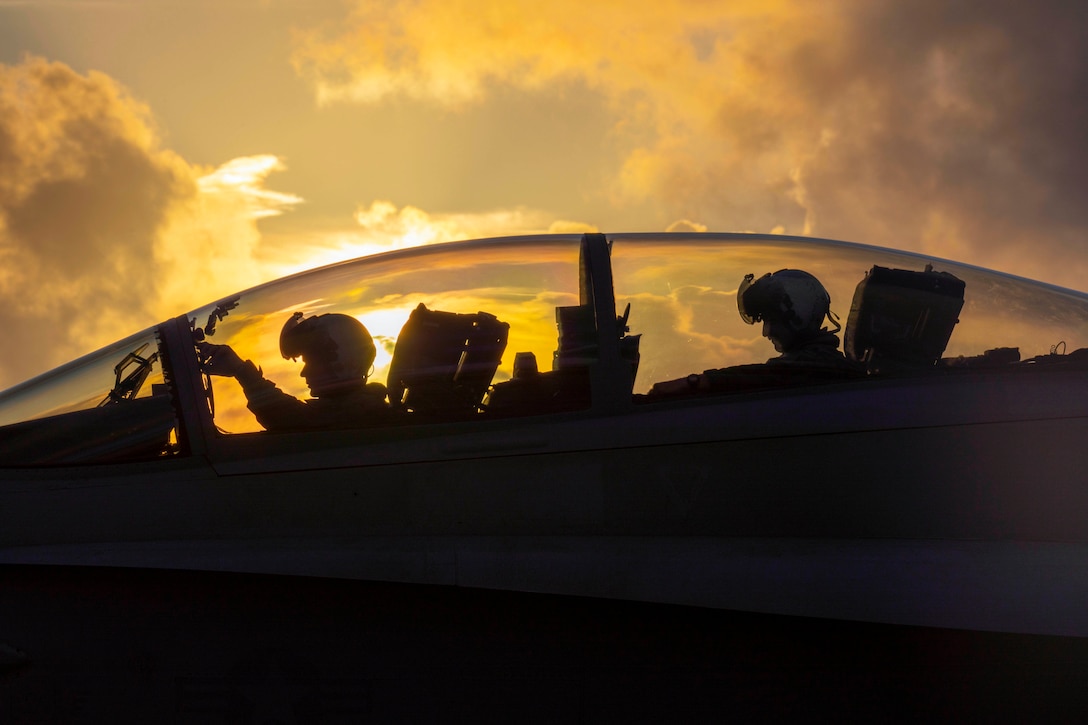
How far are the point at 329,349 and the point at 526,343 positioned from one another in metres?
0.78

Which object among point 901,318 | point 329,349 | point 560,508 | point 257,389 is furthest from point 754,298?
point 257,389

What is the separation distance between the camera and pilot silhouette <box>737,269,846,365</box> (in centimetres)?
347

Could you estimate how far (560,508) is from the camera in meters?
3.08

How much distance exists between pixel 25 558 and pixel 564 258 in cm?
226

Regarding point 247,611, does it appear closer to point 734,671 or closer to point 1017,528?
point 734,671

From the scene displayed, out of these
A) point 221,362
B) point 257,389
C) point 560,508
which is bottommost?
point 560,508

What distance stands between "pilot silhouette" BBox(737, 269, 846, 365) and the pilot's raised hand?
2026 mm

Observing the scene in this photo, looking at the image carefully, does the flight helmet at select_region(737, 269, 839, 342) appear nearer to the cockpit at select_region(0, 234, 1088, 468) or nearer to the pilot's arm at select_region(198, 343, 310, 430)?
the cockpit at select_region(0, 234, 1088, 468)

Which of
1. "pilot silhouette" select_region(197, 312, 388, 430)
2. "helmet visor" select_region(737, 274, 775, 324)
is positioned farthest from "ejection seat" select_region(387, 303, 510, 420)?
"helmet visor" select_region(737, 274, 775, 324)

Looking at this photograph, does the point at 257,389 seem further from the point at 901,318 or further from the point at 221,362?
the point at 901,318

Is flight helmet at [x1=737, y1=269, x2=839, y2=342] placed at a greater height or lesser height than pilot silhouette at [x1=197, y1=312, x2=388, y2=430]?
greater

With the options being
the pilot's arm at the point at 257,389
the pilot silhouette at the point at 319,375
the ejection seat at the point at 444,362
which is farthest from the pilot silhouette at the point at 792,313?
the pilot's arm at the point at 257,389

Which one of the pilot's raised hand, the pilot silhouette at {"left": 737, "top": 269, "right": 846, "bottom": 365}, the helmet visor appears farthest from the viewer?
the helmet visor

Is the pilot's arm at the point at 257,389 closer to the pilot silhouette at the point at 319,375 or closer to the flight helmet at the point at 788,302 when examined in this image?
the pilot silhouette at the point at 319,375
